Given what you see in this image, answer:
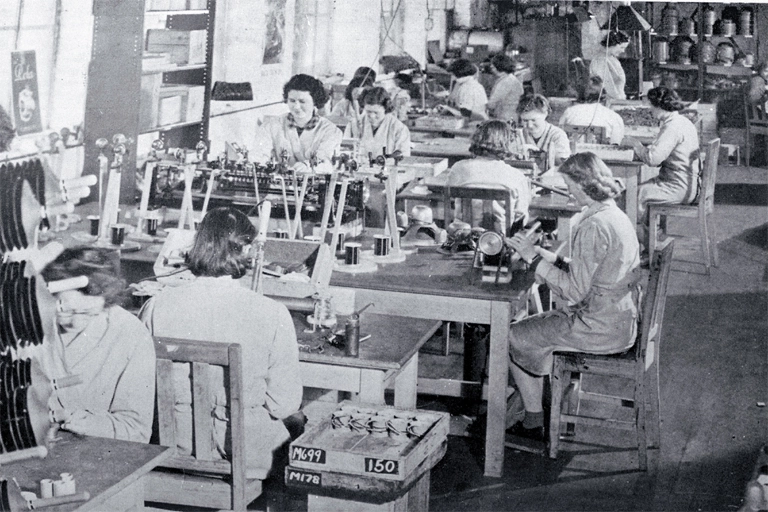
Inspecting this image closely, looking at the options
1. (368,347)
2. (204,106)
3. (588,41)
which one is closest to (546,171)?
(204,106)

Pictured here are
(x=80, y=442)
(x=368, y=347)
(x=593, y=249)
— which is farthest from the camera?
(x=593, y=249)

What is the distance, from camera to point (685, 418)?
411 centimetres

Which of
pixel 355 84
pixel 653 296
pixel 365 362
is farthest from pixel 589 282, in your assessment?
pixel 355 84

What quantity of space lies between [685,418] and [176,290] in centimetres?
228

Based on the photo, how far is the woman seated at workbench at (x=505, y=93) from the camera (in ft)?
29.0

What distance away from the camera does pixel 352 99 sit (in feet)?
25.9

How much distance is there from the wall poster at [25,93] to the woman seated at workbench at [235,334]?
1805 millimetres

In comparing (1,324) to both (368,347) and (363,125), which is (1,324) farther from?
(363,125)

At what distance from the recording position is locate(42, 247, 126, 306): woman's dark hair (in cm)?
272

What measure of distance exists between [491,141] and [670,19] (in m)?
6.06

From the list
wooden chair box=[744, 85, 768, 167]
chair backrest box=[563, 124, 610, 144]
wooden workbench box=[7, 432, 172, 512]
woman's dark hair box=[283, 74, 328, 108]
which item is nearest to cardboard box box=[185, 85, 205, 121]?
woman's dark hair box=[283, 74, 328, 108]

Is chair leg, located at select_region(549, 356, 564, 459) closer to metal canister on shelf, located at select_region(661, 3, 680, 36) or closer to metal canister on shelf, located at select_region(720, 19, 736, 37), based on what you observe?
metal canister on shelf, located at select_region(720, 19, 736, 37)

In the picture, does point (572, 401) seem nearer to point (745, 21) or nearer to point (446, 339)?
point (446, 339)

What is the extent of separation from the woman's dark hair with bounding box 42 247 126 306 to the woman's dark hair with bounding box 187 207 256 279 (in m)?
0.23
